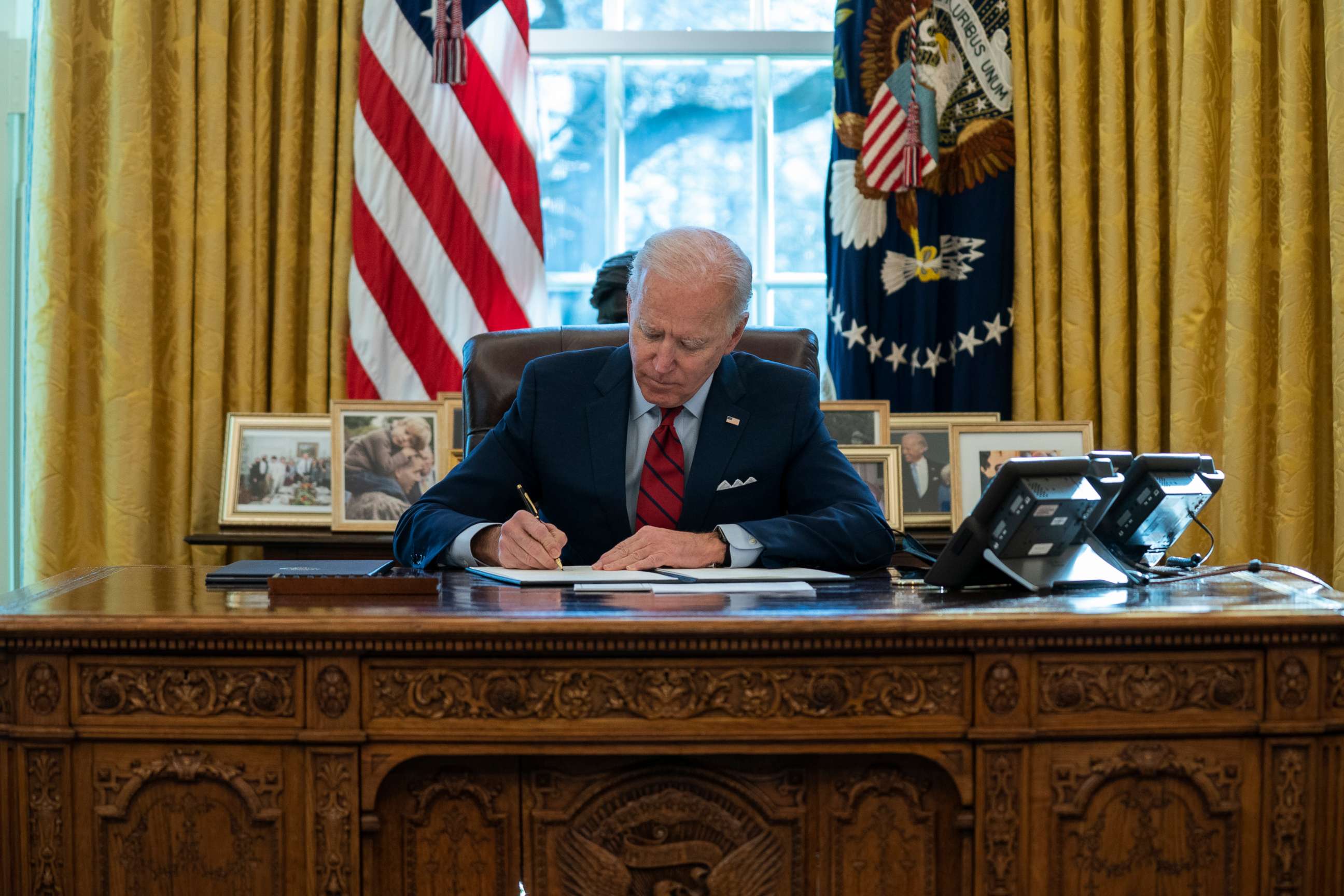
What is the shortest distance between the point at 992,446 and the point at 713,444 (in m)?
1.29

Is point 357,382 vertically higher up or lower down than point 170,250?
lower down

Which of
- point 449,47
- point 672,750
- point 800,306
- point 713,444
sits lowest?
point 672,750

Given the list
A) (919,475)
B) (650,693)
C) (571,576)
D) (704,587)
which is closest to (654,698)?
(650,693)

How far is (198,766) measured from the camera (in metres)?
1.53

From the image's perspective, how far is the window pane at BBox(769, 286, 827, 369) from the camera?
3.89 meters

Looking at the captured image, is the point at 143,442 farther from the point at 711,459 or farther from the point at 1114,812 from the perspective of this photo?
the point at 1114,812

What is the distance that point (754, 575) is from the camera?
1907mm

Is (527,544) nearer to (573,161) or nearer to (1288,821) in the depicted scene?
(1288,821)

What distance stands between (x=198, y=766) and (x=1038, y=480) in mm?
1169

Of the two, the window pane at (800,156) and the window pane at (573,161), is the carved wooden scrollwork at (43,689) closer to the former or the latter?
the window pane at (573,161)

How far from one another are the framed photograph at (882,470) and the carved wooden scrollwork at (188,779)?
77.7 inches

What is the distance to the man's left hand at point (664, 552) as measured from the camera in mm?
1986

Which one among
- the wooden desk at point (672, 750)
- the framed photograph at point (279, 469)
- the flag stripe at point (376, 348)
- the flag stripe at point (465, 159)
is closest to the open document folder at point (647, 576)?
the wooden desk at point (672, 750)

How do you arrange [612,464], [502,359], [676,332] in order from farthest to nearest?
[502,359], [612,464], [676,332]
